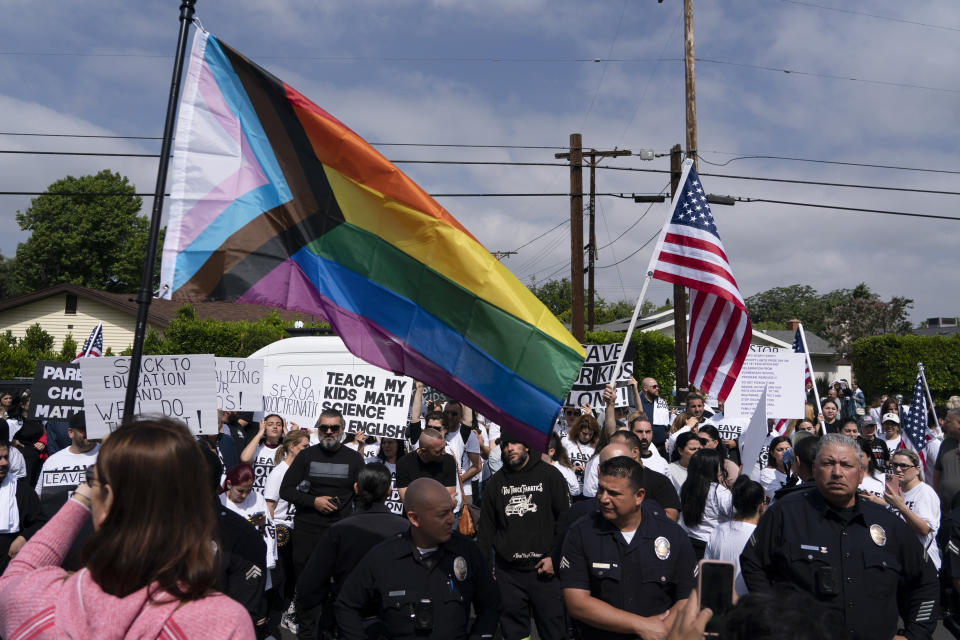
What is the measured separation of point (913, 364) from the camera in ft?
109

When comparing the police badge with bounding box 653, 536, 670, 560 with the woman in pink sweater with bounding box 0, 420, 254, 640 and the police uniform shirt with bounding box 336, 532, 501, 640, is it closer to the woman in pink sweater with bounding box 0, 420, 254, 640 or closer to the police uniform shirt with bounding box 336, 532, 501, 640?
the police uniform shirt with bounding box 336, 532, 501, 640

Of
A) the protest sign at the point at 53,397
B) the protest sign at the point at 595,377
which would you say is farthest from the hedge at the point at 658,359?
the protest sign at the point at 53,397

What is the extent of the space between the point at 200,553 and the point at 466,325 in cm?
305

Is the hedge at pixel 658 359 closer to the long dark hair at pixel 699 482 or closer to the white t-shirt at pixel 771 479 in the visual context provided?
the white t-shirt at pixel 771 479

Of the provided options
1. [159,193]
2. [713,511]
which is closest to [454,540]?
[159,193]

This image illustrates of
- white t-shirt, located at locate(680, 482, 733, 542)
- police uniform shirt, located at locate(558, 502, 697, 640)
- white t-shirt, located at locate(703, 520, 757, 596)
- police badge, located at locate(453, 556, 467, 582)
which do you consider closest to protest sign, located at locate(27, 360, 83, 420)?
police badge, located at locate(453, 556, 467, 582)

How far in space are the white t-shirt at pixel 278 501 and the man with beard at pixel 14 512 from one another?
2004mm

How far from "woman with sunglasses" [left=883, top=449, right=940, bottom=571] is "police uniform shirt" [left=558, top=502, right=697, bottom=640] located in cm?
311

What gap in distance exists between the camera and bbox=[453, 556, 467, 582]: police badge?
13.7 feet

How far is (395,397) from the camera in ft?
30.2

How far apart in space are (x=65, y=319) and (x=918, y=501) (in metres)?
40.6

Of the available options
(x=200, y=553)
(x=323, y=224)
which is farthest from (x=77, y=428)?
(x=200, y=553)

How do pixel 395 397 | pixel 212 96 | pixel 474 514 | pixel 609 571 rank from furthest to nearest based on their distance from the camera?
1. pixel 474 514
2. pixel 395 397
3. pixel 212 96
4. pixel 609 571

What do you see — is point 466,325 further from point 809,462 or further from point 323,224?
point 809,462
